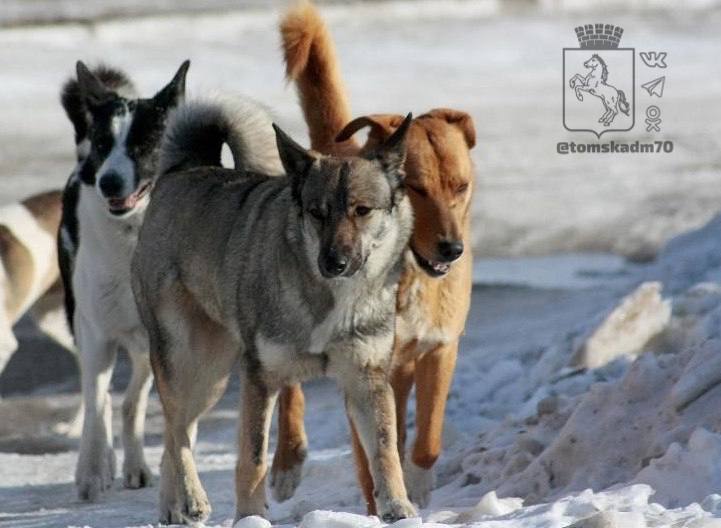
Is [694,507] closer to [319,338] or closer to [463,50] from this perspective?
[319,338]

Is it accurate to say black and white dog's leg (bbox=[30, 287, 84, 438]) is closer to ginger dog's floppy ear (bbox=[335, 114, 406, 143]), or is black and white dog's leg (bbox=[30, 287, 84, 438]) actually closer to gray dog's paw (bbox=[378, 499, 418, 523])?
ginger dog's floppy ear (bbox=[335, 114, 406, 143])

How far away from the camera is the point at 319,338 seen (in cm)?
512

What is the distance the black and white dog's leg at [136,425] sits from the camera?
693cm

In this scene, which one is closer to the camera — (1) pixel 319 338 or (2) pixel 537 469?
(1) pixel 319 338

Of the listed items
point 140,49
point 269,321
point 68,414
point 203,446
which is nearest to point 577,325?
point 203,446

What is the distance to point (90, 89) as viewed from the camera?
7125mm

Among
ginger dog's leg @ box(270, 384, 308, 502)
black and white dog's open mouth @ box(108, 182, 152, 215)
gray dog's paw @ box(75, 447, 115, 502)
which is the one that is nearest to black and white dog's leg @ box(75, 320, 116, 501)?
gray dog's paw @ box(75, 447, 115, 502)

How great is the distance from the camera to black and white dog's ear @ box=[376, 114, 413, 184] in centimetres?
517

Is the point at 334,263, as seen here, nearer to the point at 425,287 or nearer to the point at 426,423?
the point at 425,287

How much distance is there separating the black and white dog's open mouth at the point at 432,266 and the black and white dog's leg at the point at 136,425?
1806 millimetres

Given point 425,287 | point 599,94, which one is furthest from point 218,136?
point 599,94

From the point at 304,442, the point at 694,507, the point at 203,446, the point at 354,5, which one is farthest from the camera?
the point at 354,5

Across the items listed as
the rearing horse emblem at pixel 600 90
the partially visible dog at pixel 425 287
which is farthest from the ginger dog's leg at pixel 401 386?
the rearing horse emblem at pixel 600 90

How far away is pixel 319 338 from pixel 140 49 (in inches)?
585
